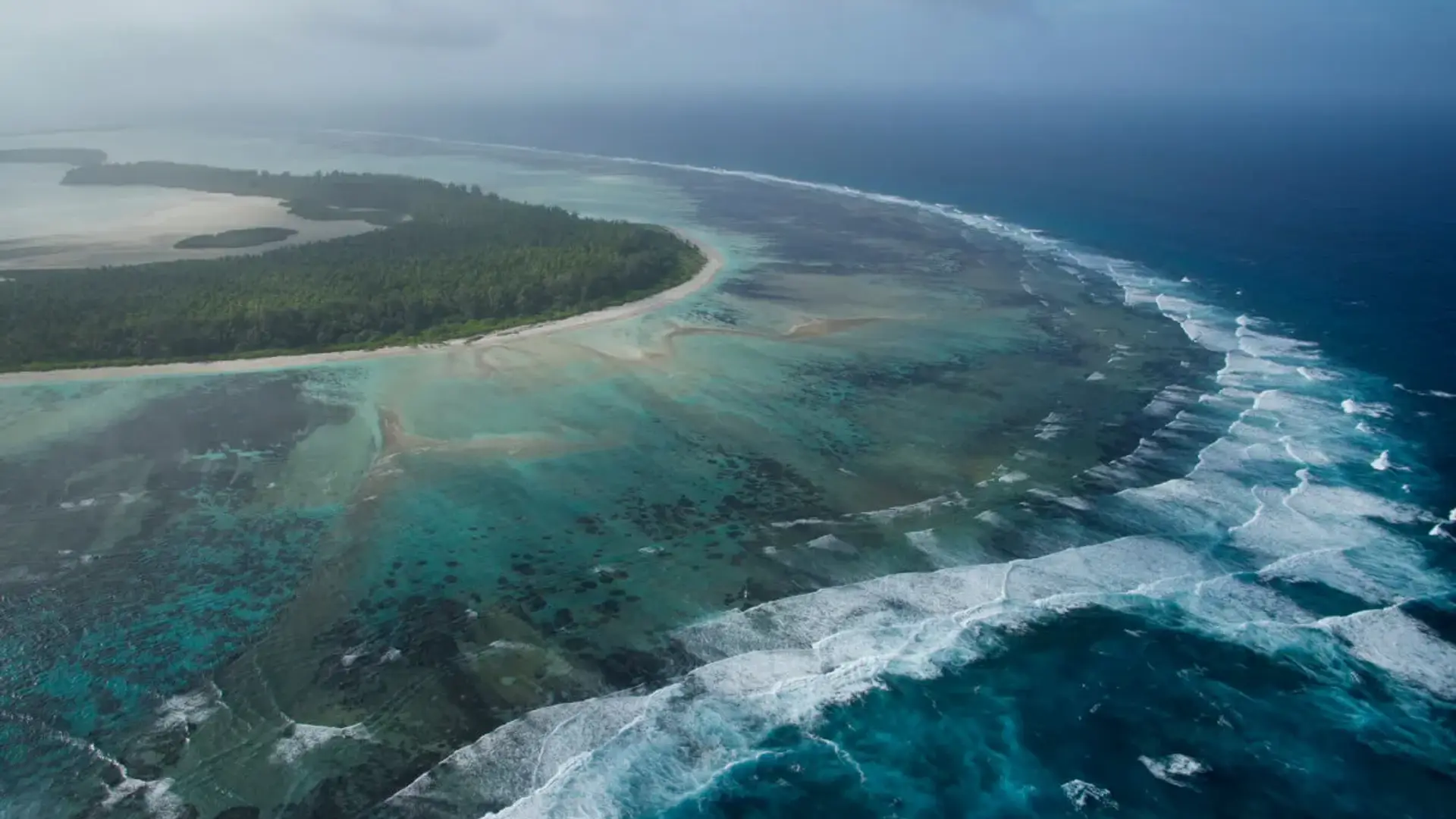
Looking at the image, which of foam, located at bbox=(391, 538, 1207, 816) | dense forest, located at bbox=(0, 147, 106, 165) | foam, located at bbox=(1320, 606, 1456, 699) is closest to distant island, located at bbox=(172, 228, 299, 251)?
foam, located at bbox=(391, 538, 1207, 816)

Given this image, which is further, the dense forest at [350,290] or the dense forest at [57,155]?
the dense forest at [57,155]

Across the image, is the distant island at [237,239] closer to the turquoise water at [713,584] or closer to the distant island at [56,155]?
the turquoise water at [713,584]

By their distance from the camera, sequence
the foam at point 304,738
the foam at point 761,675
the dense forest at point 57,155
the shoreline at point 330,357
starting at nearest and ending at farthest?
the foam at point 761,675, the foam at point 304,738, the shoreline at point 330,357, the dense forest at point 57,155

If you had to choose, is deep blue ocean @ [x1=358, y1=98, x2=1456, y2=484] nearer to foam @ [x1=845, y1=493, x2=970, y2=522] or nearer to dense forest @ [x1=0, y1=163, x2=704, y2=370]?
foam @ [x1=845, y1=493, x2=970, y2=522]

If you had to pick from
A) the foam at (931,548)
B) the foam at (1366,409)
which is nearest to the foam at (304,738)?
the foam at (931,548)

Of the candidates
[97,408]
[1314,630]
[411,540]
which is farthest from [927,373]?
[97,408]

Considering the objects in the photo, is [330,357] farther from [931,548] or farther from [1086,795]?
[1086,795]

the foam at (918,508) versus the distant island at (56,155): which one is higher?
the distant island at (56,155)

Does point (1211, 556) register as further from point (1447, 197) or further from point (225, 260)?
point (1447, 197)

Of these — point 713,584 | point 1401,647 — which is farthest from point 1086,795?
point 713,584
